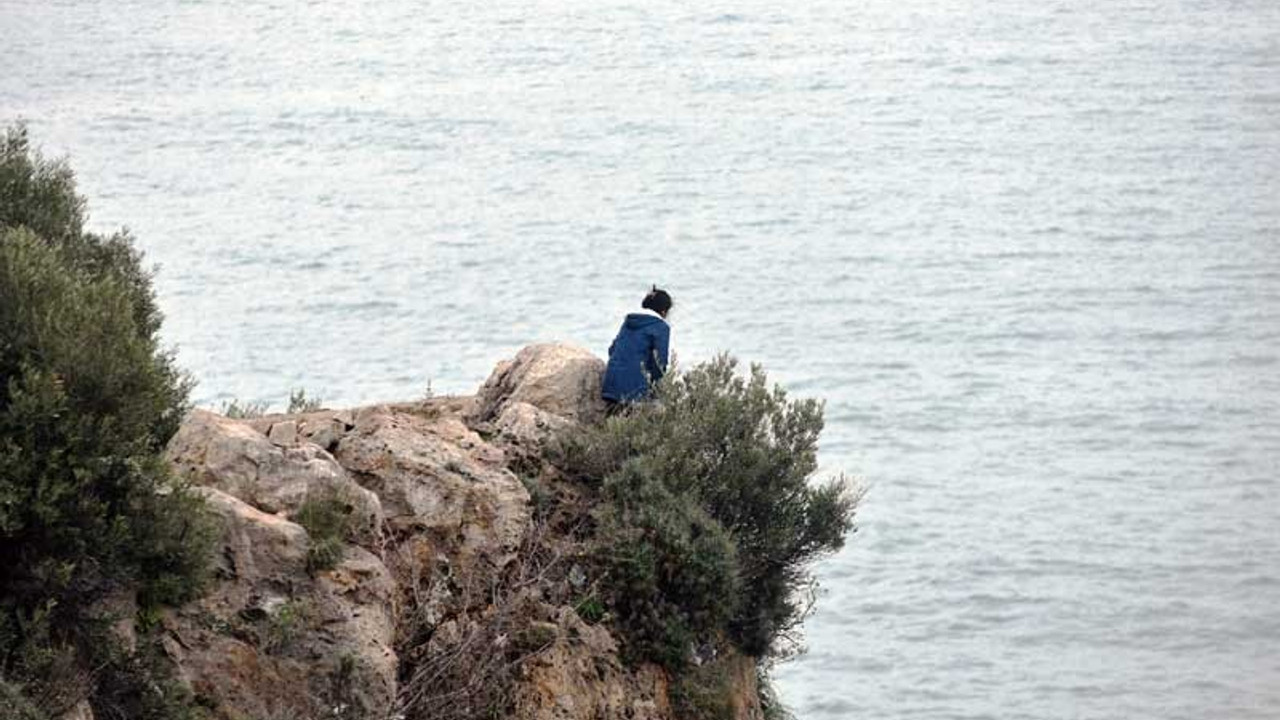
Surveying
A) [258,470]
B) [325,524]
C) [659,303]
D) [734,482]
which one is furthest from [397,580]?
[659,303]

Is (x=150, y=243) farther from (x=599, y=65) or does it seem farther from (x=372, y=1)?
(x=372, y=1)

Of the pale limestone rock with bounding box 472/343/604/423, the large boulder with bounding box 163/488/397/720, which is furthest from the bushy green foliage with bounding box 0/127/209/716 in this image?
the pale limestone rock with bounding box 472/343/604/423

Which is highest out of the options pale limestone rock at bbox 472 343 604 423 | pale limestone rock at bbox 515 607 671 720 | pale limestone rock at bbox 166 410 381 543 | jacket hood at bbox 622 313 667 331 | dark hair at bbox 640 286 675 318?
dark hair at bbox 640 286 675 318

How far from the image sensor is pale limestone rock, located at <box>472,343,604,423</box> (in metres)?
19.7

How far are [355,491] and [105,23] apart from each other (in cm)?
13327

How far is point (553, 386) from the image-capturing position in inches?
778

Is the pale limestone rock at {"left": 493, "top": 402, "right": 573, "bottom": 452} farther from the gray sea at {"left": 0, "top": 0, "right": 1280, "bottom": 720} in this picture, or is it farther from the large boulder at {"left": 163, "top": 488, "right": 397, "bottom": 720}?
the gray sea at {"left": 0, "top": 0, "right": 1280, "bottom": 720}

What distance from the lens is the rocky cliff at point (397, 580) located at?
15.2m

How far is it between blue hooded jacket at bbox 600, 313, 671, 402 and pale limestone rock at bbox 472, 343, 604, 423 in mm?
205

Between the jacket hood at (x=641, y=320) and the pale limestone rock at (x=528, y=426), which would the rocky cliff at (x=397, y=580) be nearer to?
the pale limestone rock at (x=528, y=426)

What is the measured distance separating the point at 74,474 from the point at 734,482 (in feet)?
22.8

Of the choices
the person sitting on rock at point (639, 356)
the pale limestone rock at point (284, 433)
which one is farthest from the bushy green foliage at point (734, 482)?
the pale limestone rock at point (284, 433)

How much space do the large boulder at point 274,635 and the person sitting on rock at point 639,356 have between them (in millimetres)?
4535

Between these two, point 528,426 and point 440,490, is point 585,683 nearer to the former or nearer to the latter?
point 440,490
